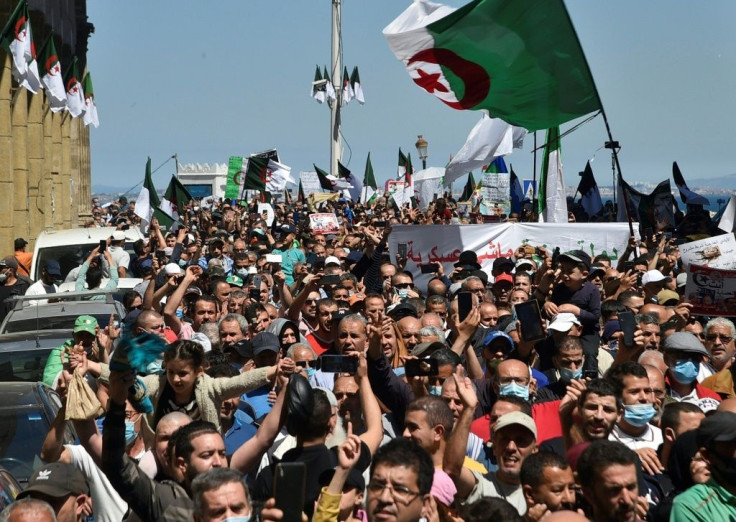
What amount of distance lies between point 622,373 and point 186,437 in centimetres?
248

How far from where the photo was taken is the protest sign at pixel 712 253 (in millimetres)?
10718

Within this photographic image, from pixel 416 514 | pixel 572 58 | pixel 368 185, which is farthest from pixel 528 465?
pixel 368 185

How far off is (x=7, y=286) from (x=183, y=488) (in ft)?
35.2

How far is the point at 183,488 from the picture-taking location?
566cm

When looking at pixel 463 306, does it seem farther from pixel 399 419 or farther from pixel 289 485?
pixel 289 485

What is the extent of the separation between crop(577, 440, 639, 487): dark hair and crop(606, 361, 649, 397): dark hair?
60.9 inches

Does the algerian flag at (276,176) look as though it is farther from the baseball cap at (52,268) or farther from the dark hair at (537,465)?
the dark hair at (537,465)

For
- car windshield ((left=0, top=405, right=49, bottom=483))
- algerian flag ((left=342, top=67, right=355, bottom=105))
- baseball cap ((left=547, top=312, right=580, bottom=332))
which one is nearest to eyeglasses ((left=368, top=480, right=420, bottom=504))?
car windshield ((left=0, top=405, right=49, bottom=483))

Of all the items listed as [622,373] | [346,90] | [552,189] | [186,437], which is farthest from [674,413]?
[346,90]

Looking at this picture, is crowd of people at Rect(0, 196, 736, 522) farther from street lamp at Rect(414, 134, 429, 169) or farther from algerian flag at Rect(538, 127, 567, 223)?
street lamp at Rect(414, 134, 429, 169)

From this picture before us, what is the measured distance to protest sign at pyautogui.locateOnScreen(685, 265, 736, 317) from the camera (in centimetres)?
1024

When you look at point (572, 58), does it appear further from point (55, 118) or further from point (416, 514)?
point (55, 118)

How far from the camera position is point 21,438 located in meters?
7.58

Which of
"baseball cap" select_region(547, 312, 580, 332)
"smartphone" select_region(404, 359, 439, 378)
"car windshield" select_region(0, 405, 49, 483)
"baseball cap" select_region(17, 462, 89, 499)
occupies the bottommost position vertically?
"car windshield" select_region(0, 405, 49, 483)
